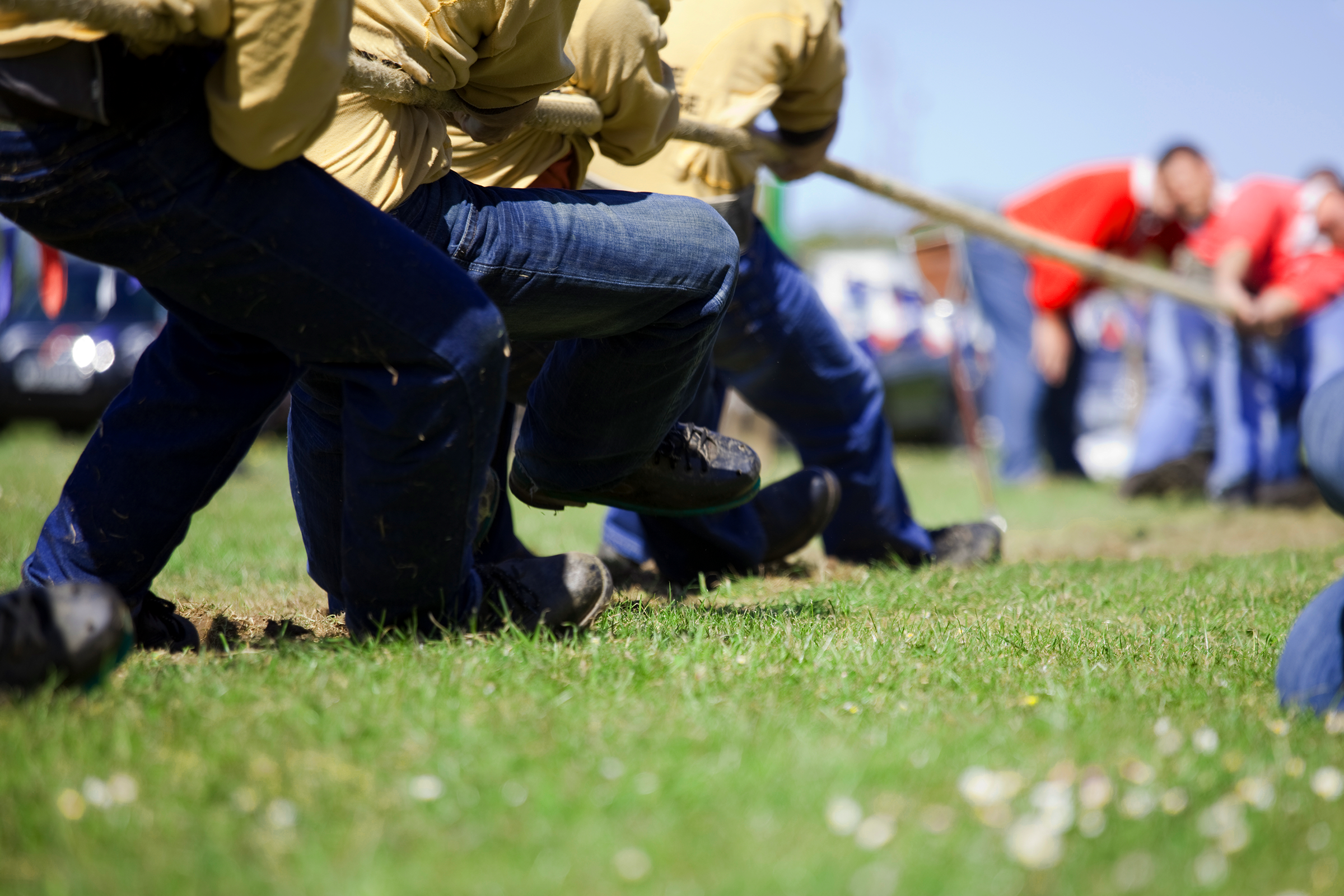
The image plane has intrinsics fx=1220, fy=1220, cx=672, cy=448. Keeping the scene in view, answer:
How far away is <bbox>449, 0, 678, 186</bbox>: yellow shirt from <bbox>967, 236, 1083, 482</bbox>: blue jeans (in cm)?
708

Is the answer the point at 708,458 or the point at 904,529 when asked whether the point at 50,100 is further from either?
the point at 904,529

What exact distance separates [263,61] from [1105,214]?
7615 millimetres

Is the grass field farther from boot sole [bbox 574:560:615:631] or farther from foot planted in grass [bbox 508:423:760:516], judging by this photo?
foot planted in grass [bbox 508:423:760:516]

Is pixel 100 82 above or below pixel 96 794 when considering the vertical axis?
above

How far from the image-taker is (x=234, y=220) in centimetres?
190

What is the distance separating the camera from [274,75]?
1820 millimetres

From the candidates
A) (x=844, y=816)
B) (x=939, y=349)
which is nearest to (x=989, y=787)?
(x=844, y=816)

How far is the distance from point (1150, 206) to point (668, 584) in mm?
6112

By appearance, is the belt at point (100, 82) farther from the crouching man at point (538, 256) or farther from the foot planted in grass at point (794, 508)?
the foot planted in grass at point (794, 508)

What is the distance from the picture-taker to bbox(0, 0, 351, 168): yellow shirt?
5.81 feet

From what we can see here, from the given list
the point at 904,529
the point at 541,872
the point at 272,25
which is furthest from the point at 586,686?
the point at 904,529

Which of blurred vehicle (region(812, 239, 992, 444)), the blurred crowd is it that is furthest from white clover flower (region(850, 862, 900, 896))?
blurred vehicle (region(812, 239, 992, 444))

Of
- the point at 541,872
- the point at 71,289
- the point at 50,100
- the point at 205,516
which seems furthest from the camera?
the point at 71,289

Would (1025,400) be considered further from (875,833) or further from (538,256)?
(875,833)
